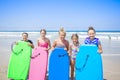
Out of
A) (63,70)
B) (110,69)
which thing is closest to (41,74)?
(63,70)

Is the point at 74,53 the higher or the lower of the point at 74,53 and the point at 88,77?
the higher

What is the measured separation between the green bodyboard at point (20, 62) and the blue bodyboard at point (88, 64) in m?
1.27

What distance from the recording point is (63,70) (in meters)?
5.43

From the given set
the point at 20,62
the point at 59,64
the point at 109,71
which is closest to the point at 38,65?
the point at 20,62

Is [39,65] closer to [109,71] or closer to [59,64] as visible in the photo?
[59,64]

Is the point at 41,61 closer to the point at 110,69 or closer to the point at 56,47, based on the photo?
the point at 56,47

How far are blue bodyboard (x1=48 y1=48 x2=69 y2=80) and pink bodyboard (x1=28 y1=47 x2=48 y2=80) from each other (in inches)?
10.9

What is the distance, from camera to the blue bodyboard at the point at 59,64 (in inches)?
213

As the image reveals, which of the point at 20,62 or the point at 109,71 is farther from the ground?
the point at 20,62

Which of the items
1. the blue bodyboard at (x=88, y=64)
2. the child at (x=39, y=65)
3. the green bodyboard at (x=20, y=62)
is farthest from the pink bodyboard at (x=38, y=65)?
the blue bodyboard at (x=88, y=64)

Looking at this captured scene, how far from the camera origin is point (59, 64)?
544 centimetres

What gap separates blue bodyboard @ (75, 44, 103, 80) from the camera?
5328mm

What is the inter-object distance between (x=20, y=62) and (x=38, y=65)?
0.47m

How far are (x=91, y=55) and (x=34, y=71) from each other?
1487 mm
